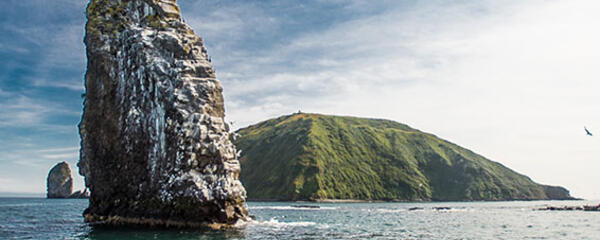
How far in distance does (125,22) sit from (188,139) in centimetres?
2137

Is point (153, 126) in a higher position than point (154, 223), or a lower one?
higher

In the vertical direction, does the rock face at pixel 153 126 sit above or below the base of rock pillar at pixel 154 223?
above

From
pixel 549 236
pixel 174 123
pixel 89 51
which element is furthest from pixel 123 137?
pixel 549 236

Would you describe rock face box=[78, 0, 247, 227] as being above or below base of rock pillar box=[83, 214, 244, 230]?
above

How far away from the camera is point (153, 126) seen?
52719mm

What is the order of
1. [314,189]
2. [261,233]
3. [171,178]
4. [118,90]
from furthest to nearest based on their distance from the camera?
[314,189] → [118,90] → [171,178] → [261,233]

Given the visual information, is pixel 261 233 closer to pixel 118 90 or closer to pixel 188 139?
pixel 188 139

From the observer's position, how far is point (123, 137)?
5575 cm

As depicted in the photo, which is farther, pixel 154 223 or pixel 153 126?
pixel 153 126

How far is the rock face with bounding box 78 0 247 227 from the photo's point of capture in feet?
158

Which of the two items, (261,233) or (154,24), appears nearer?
(261,233)

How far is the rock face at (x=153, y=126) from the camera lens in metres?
48.2

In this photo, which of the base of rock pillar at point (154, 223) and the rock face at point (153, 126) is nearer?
the base of rock pillar at point (154, 223)

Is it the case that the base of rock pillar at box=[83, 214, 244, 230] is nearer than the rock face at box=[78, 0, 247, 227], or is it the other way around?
the base of rock pillar at box=[83, 214, 244, 230]
